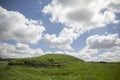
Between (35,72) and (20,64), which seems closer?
(35,72)

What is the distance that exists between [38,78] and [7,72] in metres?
10.2

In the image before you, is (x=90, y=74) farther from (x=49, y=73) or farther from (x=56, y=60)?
(x=56, y=60)

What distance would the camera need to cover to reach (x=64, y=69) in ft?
193

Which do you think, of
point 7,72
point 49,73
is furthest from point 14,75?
point 49,73

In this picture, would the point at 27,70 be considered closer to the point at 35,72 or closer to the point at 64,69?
the point at 35,72

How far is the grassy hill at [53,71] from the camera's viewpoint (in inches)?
1930

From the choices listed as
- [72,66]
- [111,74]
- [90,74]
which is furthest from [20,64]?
[111,74]

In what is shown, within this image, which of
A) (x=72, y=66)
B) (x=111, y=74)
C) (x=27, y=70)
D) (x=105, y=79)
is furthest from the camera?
(x=72, y=66)

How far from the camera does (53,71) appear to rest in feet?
185

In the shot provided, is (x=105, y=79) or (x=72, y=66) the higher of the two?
(x=72, y=66)

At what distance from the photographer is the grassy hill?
1930 inches

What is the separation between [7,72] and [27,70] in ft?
19.4

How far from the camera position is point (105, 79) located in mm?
47656

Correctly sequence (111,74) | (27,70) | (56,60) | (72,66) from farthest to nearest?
(56,60) < (72,66) < (27,70) < (111,74)
